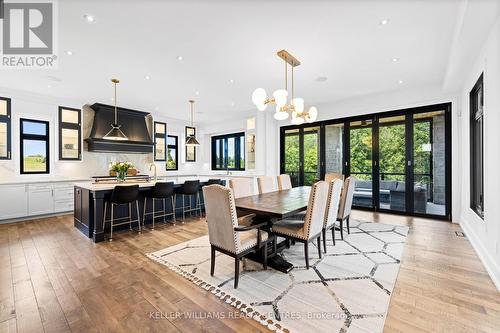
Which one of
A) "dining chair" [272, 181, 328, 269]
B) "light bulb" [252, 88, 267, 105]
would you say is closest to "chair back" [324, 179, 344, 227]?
"dining chair" [272, 181, 328, 269]

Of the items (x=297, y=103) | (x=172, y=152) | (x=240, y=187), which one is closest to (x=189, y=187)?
(x=240, y=187)

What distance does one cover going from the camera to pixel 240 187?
138 inches

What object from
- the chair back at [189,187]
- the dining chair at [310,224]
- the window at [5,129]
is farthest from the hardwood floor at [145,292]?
the window at [5,129]

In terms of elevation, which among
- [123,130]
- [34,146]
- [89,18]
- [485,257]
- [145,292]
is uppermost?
[89,18]

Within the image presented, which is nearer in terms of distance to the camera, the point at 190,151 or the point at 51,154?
the point at 51,154

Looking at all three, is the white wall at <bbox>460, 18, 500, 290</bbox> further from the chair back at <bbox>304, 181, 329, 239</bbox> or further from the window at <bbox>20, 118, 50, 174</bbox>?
the window at <bbox>20, 118, 50, 174</bbox>

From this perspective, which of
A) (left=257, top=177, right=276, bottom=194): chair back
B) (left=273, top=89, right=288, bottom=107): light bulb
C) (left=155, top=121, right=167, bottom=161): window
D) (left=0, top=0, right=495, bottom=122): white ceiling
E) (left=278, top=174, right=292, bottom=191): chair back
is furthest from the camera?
(left=155, top=121, right=167, bottom=161): window

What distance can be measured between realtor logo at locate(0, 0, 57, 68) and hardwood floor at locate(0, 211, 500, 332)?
2909mm

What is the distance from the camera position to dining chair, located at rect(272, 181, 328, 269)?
2490mm

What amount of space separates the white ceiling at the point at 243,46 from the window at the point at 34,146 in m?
0.90

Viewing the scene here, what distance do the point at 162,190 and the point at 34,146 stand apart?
3700 millimetres

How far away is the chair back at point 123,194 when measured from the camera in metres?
3.76

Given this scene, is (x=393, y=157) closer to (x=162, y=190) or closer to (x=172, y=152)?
(x=162, y=190)

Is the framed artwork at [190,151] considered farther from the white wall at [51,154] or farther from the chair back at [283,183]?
the chair back at [283,183]
